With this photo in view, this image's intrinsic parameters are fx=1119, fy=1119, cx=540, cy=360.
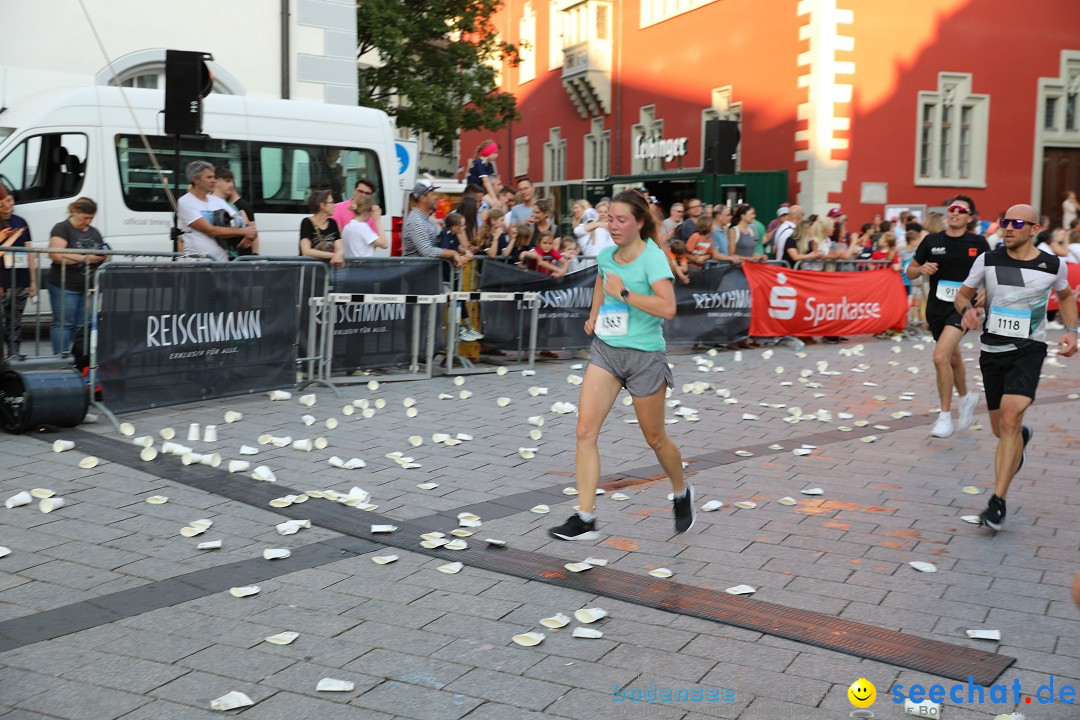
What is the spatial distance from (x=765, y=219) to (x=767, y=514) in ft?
68.5

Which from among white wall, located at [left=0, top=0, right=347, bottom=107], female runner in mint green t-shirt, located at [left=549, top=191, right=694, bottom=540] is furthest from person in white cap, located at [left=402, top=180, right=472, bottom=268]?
white wall, located at [left=0, top=0, right=347, bottom=107]

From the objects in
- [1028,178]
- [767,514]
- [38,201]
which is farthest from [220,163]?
[1028,178]

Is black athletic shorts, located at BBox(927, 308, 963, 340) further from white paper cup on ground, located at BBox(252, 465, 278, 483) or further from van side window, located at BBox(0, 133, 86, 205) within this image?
van side window, located at BBox(0, 133, 86, 205)

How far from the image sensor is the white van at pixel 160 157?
42.8 ft

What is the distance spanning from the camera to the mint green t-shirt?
5.72 metres

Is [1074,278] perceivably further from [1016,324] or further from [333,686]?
[333,686]

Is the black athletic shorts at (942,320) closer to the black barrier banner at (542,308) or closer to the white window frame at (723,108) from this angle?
the black barrier banner at (542,308)

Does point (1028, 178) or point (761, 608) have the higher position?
point (1028, 178)

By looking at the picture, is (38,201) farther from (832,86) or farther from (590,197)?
(590,197)

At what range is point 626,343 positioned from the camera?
5734 mm

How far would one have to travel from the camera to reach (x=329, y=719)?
364 centimetres

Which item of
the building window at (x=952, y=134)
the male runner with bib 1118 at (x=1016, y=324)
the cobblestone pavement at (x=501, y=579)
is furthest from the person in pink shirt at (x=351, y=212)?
the building window at (x=952, y=134)

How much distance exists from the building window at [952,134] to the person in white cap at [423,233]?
17.7 metres

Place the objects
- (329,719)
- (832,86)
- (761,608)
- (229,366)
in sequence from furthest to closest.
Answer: (832,86) < (229,366) < (761,608) < (329,719)
